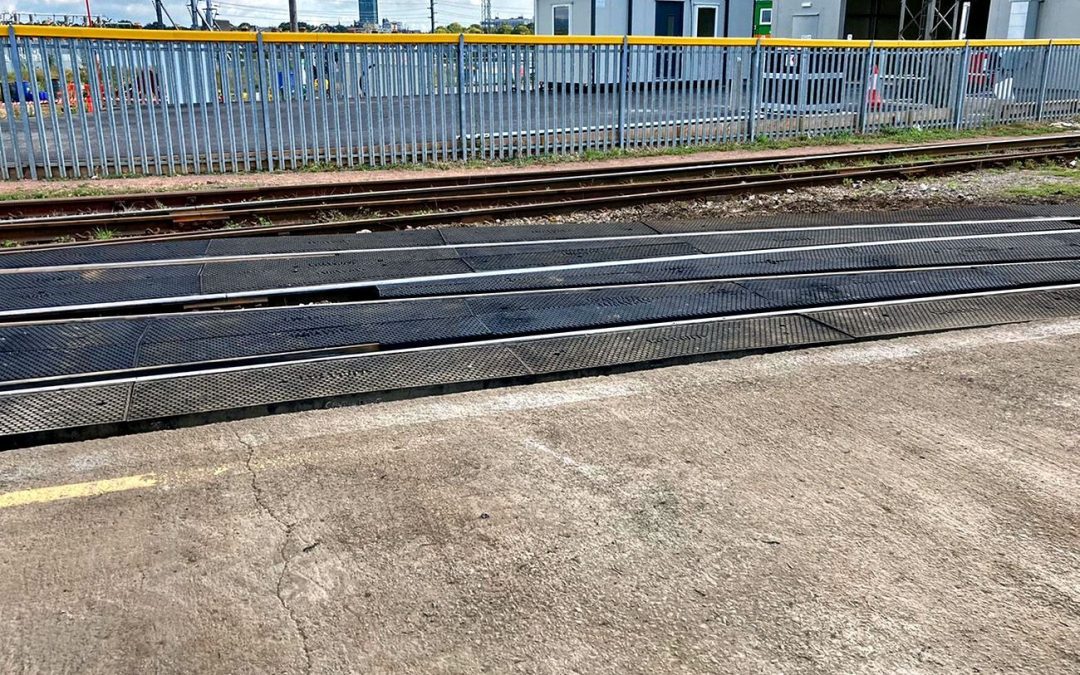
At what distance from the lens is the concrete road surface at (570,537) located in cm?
330

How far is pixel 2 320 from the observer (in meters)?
6.87

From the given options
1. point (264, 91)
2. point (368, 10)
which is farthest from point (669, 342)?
point (368, 10)

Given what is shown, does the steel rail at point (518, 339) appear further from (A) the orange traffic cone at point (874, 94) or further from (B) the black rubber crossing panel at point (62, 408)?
(A) the orange traffic cone at point (874, 94)

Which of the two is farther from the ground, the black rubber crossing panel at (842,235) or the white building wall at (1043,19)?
the white building wall at (1043,19)

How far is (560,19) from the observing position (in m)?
31.3

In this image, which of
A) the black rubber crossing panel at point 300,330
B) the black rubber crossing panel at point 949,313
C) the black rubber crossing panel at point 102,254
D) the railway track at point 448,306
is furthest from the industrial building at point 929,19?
the black rubber crossing panel at point 300,330

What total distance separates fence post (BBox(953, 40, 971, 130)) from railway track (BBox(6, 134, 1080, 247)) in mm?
5361

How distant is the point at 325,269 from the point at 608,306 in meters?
2.73

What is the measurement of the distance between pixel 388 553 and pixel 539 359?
2441 mm

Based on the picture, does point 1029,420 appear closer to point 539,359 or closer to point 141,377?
point 539,359

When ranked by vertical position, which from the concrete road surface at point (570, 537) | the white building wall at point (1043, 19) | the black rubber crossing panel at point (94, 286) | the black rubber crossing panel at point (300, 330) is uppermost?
the white building wall at point (1043, 19)

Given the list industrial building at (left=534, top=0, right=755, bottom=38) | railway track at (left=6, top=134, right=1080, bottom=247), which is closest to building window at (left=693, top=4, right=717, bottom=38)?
industrial building at (left=534, top=0, right=755, bottom=38)

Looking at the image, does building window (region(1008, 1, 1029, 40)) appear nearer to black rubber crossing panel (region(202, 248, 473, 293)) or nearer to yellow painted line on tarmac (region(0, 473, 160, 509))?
black rubber crossing panel (region(202, 248, 473, 293))

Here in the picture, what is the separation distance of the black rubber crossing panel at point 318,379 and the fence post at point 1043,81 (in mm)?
21694
